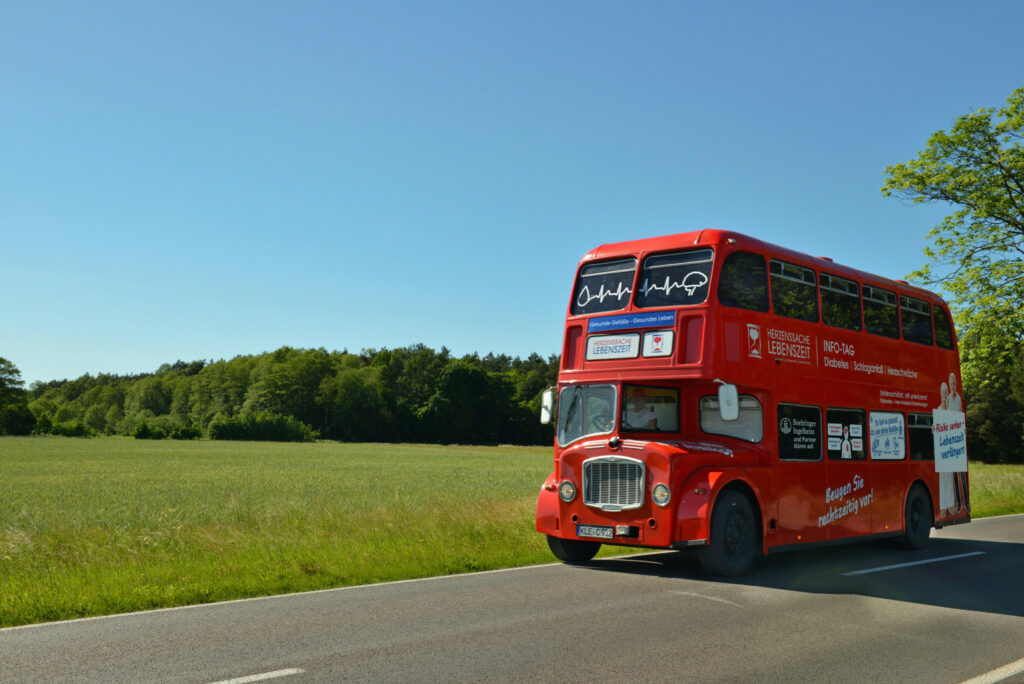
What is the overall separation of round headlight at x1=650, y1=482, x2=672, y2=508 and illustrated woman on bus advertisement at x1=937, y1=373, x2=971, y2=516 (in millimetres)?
7964

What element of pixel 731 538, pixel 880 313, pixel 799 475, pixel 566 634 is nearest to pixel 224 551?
pixel 566 634

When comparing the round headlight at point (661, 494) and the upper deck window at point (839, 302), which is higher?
the upper deck window at point (839, 302)

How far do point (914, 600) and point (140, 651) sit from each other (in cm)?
775

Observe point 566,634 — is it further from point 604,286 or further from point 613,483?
point 604,286

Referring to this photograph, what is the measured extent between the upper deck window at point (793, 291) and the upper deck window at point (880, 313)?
5.78 ft

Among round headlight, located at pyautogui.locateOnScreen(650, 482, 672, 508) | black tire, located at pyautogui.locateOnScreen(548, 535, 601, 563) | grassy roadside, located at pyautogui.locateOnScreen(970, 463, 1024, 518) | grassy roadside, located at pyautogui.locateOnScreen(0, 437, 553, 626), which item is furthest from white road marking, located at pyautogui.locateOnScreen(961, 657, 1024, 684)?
grassy roadside, located at pyautogui.locateOnScreen(970, 463, 1024, 518)

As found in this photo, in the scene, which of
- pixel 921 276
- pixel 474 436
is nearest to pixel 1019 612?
pixel 921 276

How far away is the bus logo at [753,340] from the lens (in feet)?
37.4

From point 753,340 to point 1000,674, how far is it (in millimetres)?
5831

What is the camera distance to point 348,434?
123 meters

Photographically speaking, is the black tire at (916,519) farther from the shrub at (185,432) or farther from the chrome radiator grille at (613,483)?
the shrub at (185,432)

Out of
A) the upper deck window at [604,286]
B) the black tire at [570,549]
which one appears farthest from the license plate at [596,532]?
the upper deck window at [604,286]

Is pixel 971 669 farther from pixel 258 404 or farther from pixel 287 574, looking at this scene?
pixel 258 404

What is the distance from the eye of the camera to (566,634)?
728 cm
